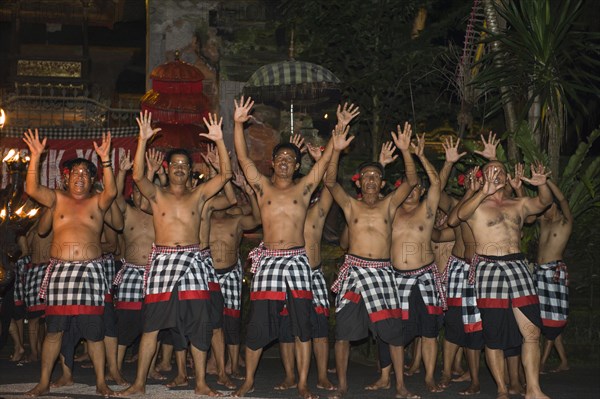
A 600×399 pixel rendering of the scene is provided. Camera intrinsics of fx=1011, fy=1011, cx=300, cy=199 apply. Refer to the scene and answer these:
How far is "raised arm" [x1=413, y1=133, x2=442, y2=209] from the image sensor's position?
930 centimetres

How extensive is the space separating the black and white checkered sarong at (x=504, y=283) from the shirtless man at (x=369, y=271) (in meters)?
0.80

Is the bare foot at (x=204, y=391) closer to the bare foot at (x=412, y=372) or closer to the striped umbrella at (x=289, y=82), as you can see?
the bare foot at (x=412, y=372)

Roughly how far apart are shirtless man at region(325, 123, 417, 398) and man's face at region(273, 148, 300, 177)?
33cm

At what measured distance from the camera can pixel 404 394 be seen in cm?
857

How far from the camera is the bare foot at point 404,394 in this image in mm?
8530

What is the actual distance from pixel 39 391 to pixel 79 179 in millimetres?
1841

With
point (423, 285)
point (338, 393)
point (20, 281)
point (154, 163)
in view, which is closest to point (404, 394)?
point (338, 393)

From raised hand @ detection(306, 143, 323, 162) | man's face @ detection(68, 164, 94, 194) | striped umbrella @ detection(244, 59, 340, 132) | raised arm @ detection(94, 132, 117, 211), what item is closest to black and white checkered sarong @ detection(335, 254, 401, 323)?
raised hand @ detection(306, 143, 323, 162)

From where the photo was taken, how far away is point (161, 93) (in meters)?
13.8

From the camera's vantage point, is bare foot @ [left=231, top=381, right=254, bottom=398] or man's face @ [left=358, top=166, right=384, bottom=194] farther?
man's face @ [left=358, top=166, right=384, bottom=194]

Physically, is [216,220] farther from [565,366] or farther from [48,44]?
[48,44]

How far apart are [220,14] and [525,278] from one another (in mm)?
8652

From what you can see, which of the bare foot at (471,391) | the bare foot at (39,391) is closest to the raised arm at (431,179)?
the bare foot at (471,391)

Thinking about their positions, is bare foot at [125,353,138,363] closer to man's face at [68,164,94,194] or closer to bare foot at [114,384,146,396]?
bare foot at [114,384,146,396]
